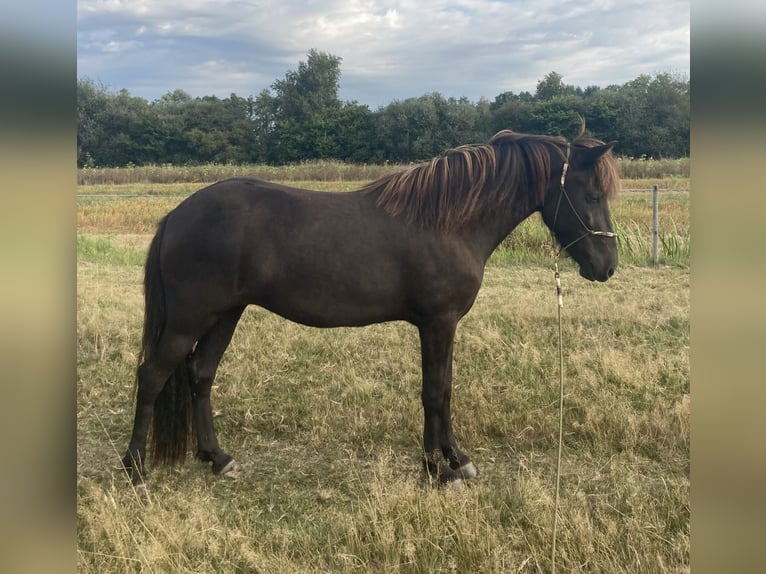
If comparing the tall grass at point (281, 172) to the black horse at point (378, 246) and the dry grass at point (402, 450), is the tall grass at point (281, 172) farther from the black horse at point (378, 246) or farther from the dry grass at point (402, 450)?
the black horse at point (378, 246)

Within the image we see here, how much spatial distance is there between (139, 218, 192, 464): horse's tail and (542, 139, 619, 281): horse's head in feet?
8.55

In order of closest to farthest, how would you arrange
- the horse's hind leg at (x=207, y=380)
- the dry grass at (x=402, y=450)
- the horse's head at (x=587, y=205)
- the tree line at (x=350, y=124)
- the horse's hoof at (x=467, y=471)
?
the dry grass at (x=402, y=450) → the horse's head at (x=587, y=205) → the horse's hoof at (x=467, y=471) → the horse's hind leg at (x=207, y=380) → the tree line at (x=350, y=124)

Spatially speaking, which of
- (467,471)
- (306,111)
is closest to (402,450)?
(467,471)

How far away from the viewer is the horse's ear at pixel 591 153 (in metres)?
3.16

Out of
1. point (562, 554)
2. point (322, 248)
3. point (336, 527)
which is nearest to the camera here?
point (562, 554)

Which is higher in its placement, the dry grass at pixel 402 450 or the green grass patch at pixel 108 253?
the green grass patch at pixel 108 253

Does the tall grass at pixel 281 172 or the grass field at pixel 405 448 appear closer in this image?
the grass field at pixel 405 448

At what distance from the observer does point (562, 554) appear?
250 cm

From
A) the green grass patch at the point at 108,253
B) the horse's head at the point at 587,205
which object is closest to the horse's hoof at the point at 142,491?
the horse's head at the point at 587,205

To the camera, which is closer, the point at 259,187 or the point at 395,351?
the point at 259,187

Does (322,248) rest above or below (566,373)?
above
